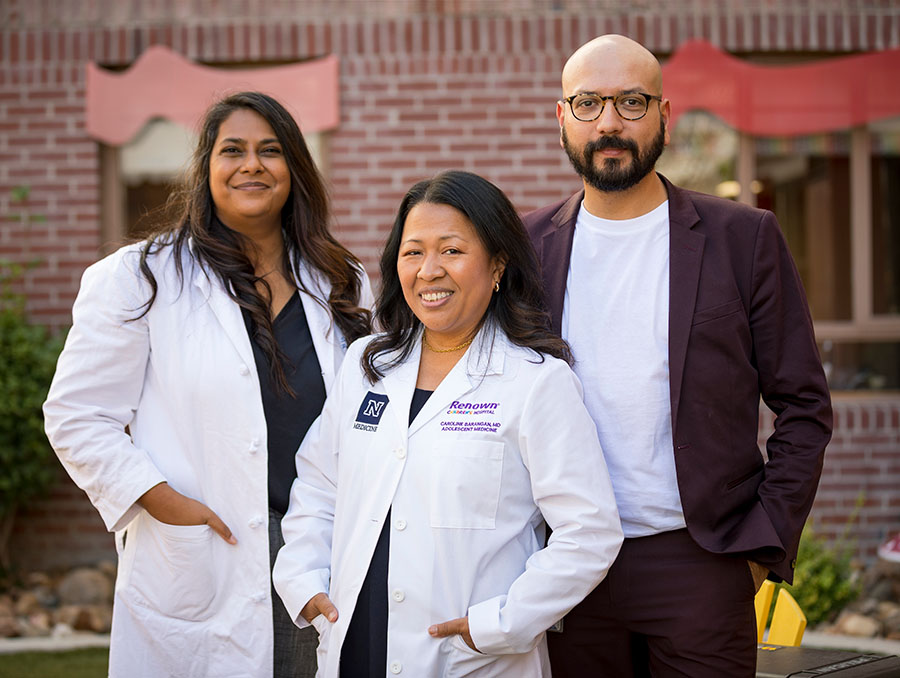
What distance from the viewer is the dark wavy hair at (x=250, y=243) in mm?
3303

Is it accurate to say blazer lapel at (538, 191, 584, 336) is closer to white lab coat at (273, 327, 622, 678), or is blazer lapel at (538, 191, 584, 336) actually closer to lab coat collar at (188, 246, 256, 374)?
white lab coat at (273, 327, 622, 678)

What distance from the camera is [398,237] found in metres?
3.04

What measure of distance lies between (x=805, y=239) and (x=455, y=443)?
5117 millimetres

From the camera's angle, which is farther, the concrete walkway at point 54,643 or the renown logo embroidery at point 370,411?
the concrete walkway at point 54,643

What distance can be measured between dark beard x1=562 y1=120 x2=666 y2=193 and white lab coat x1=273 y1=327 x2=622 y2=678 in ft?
1.97

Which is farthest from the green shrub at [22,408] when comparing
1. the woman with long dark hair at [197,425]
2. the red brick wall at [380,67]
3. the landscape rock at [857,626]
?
the landscape rock at [857,626]

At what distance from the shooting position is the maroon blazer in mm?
2908

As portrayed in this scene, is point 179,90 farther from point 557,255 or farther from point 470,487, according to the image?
point 470,487

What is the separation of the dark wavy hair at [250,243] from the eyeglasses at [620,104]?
0.97m

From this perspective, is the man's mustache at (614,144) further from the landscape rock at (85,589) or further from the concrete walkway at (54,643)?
the landscape rock at (85,589)

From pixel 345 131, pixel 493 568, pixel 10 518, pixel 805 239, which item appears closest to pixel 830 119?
pixel 805 239

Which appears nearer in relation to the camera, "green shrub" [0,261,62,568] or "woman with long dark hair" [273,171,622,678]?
"woman with long dark hair" [273,171,622,678]

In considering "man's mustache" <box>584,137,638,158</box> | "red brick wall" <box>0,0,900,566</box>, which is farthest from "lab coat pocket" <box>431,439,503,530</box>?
"red brick wall" <box>0,0,900,566</box>

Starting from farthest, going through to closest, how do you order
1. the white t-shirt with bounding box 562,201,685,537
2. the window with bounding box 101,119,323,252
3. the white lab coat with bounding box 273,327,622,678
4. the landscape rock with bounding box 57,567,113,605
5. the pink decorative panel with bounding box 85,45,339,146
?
the window with bounding box 101,119,323,252
the pink decorative panel with bounding box 85,45,339,146
the landscape rock with bounding box 57,567,113,605
the white t-shirt with bounding box 562,201,685,537
the white lab coat with bounding box 273,327,622,678
